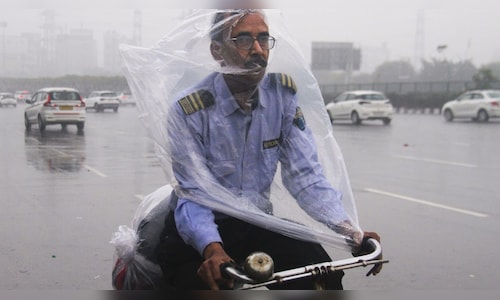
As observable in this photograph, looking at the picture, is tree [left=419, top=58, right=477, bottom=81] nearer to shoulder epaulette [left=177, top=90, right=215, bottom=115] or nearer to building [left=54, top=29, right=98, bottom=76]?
building [left=54, top=29, right=98, bottom=76]

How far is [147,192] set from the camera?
27.7 feet

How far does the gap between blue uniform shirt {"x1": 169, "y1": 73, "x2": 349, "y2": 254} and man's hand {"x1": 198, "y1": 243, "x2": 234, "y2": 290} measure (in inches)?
7.0

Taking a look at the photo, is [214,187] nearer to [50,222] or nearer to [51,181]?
[50,222]

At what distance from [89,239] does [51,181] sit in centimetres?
382

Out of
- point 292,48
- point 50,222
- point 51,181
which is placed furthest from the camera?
point 51,181

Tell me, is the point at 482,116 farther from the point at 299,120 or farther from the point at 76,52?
the point at 299,120

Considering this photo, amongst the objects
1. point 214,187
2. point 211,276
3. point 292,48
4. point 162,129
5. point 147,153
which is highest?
point 292,48

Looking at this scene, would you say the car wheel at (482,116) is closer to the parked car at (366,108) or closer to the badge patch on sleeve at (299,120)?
the parked car at (366,108)

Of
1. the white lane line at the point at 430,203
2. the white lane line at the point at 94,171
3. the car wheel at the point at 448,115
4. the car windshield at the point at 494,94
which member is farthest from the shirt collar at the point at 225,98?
the car wheel at the point at 448,115

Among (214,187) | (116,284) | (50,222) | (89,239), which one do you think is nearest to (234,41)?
(214,187)

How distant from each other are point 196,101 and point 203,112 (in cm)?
5

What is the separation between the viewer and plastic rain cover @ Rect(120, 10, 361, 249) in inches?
89.4

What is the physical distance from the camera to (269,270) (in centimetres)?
185

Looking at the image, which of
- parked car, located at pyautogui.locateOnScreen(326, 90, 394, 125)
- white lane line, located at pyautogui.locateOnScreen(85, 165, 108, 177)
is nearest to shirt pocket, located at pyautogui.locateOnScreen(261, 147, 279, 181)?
white lane line, located at pyautogui.locateOnScreen(85, 165, 108, 177)
